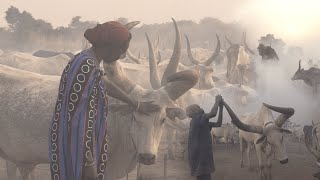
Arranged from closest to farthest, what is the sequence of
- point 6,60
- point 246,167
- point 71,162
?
point 71,162
point 246,167
point 6,60

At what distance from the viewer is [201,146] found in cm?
617

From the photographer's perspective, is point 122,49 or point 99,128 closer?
point 99,128

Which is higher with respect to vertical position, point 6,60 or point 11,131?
point 6,60

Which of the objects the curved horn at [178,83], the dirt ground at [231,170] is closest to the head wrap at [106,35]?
the curved horn at [178,83]

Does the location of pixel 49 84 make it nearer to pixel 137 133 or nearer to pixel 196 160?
pixel 137 133

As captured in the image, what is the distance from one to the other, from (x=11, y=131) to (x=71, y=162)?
2.70 metres

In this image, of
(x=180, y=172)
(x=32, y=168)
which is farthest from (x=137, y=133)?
(x=180, y=172)

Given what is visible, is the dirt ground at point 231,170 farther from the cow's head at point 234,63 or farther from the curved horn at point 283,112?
the cow's head at point 234,63

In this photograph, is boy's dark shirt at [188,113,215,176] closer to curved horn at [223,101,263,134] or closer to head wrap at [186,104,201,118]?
head wrap at [186,104,201,118]

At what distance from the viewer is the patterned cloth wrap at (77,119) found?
10.4 ft

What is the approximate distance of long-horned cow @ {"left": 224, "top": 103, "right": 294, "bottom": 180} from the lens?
6.94 m

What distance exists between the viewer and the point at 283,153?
24.1 ft

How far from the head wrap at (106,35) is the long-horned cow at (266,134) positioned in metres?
2.65

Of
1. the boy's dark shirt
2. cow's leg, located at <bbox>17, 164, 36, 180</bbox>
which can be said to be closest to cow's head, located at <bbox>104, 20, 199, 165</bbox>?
the boy's dark shirt
